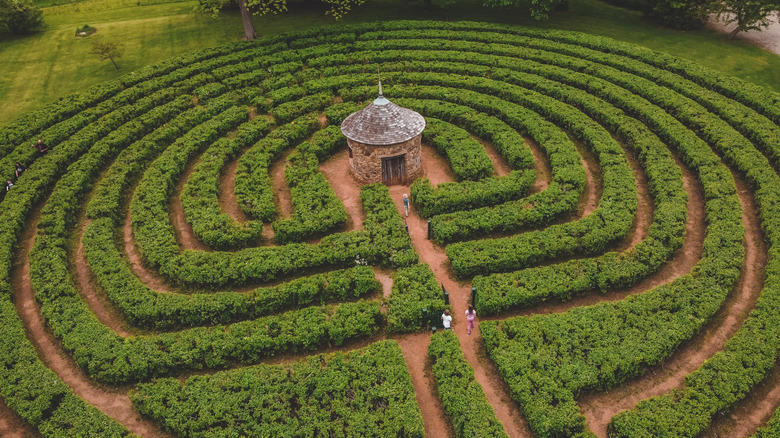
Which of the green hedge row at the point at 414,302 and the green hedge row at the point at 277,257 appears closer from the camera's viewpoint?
the green hedge row at the point at 414,302

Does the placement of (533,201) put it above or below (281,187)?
below

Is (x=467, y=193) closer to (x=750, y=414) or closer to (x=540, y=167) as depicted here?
(x=540, y=167)

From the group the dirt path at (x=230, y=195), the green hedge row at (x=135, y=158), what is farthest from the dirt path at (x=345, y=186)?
the green hedge row at (x=135, y=158)

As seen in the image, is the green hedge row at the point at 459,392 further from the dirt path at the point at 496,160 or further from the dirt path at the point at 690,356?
the dirt path at the point at 496,160

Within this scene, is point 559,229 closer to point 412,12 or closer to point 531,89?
point 531,89

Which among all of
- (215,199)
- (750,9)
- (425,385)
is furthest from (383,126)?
(750,9)

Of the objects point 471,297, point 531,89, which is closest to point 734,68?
point 531,89

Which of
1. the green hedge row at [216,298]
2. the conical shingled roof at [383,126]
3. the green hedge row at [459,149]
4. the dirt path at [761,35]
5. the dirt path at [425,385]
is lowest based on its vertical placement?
the dirt path at [425,385]
